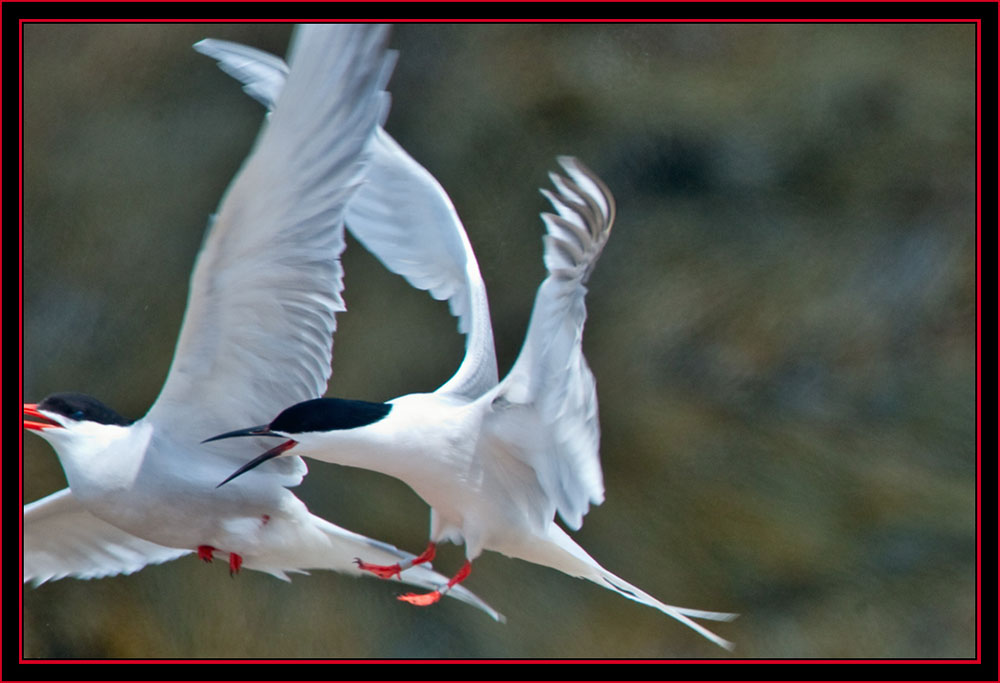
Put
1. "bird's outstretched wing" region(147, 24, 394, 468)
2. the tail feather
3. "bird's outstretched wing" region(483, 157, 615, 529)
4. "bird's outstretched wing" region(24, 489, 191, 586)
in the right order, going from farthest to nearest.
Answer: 1. "bird's outstretched wing" region(24, 489, 191, 586)
2. the tail feather
3. "bird's outstretched wing" region(147, 24, 394, 468)
4. "bird's outstretched wing" region(483, 157, 615, 529)

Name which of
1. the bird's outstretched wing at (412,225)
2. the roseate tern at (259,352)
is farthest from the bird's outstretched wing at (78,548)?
the bird's outstretched wing at (412,225)

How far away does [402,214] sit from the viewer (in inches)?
63.9

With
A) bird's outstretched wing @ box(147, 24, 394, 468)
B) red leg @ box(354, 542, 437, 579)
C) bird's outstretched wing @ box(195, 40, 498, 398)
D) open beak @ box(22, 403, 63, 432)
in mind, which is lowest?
red leg @ box(354, 542, 437, 579)

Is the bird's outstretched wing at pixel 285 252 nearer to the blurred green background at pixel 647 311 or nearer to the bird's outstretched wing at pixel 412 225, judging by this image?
the bird's outstretched wing at pixel 412 225

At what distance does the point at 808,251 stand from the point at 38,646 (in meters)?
1.54

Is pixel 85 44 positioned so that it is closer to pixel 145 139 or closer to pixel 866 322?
pixel 145 139

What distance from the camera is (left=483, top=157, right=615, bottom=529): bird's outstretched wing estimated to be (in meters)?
1.05

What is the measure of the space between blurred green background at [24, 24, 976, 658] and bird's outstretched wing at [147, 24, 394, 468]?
0.74 m

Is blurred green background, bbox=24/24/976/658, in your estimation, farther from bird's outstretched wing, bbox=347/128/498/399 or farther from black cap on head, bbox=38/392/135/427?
black cap on head, bbox=38/392/135/427

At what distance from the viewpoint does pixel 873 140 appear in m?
2.59

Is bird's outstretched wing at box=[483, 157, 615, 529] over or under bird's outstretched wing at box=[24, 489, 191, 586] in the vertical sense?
over

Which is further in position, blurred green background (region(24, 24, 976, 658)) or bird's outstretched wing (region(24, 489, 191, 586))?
blurred green background (region(24, 24, 976, 658))

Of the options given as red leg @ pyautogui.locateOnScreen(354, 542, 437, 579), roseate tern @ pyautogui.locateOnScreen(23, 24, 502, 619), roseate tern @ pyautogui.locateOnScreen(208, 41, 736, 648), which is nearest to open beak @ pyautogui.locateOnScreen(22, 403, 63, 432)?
roseate tern @ pyautogui.locateOnScreen(23, 24, 502, 619)

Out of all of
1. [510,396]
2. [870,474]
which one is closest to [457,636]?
[870,474]
